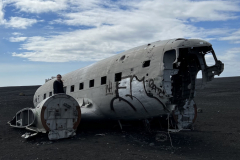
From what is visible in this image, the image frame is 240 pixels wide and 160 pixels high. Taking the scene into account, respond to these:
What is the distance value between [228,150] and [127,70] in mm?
5127

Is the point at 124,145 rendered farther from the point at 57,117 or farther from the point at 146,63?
the point at 146,63

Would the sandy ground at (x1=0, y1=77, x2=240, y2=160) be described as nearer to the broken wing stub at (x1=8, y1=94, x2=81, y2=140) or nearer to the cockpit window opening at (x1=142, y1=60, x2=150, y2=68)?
the broken wing stub at (x1=8, y1=94, x2=81, y2=140)

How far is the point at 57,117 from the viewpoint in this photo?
10.9 meters

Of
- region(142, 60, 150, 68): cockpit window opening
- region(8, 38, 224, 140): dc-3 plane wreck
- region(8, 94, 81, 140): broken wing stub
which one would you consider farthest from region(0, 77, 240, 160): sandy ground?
region(142, 60, 150, 68): cockpit window opening

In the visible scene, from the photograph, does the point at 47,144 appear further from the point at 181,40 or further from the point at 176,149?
the point at 181,40

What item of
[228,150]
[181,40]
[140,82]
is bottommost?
[228,150]

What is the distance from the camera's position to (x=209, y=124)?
48.5 ft

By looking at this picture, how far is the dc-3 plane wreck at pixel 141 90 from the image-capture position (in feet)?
30.2

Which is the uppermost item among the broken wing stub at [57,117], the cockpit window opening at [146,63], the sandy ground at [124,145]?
the cockpit window opening at [146,63]

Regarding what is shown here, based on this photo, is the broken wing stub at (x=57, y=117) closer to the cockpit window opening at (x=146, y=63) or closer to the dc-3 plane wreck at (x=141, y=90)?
the dc-3 plane wreck at (x=141, y=90)

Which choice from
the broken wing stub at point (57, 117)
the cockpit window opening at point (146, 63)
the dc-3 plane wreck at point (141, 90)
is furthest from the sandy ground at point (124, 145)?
the cockpit window opening at point (146, 63)

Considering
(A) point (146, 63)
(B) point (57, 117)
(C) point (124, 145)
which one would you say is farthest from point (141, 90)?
(B) point (57, 117)

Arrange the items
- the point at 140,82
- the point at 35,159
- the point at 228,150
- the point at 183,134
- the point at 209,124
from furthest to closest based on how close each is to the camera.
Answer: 1. the point at 209,124
2. the point at 183,134
3. the point at 140,82
4. the point at 228,150
5. the point at 35,159

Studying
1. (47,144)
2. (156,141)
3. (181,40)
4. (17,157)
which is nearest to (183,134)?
(156,141)
